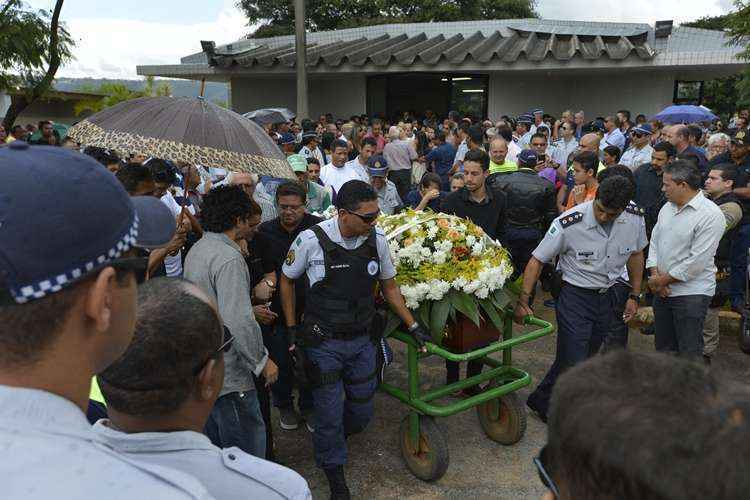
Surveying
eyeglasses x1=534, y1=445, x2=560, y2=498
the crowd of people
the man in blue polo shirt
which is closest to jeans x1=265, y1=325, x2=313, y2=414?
the crowd of people

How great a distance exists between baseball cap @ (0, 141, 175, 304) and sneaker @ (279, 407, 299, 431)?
12.6 feet

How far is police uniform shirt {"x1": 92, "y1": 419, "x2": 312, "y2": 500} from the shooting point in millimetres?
1438

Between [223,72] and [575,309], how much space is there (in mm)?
17311

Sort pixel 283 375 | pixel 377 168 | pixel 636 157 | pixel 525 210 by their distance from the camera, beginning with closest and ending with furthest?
pixel 283 375 < pixel 525 210 < pixel 377 168 < pixel 636 157

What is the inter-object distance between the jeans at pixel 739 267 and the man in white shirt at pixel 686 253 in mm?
1870

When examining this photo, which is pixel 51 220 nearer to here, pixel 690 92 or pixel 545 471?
pixel 545 471

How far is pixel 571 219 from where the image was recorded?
175 inches

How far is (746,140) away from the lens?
6.90 m

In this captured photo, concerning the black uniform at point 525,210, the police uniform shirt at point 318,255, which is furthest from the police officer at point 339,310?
the black uniform at point 525,210

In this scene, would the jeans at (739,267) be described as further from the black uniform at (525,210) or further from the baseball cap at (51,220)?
the baseball cap at (51,220)

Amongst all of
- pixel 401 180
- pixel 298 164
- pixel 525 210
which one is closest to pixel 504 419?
pixel 525 210

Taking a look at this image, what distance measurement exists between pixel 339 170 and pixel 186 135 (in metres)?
4.12

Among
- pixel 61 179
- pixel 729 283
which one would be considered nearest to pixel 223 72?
pixel 729 283

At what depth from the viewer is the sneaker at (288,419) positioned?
4.65 meters
